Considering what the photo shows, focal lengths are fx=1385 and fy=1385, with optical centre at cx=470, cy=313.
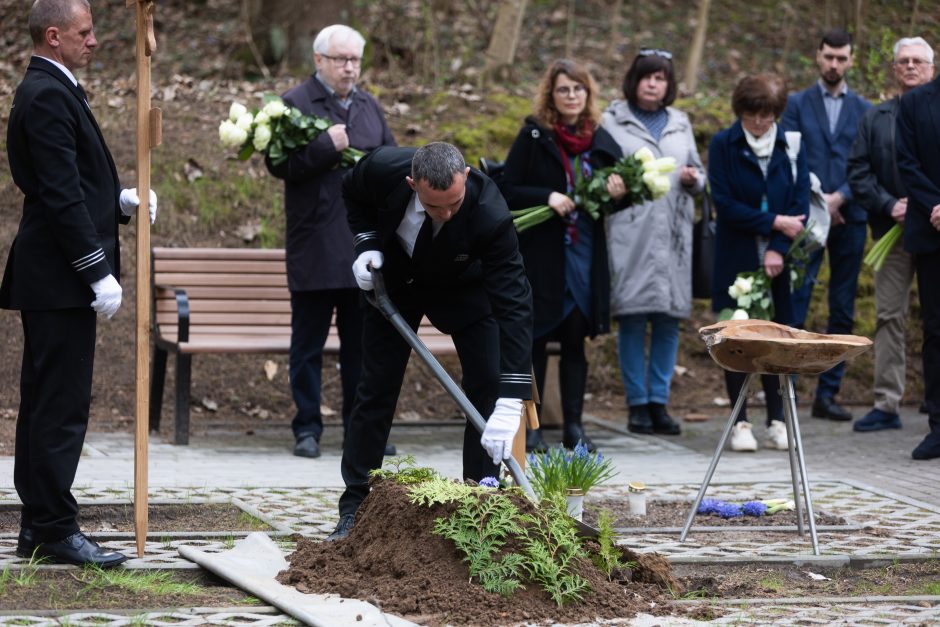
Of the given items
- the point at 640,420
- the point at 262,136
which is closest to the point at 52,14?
the point at 262,136

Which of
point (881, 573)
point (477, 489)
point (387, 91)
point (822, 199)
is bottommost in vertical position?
point (881, 573)

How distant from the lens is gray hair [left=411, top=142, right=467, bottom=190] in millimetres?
5137

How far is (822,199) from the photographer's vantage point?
29.7ft

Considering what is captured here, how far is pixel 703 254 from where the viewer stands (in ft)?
30.5

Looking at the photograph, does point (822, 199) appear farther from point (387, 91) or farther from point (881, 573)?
point (387, 91)

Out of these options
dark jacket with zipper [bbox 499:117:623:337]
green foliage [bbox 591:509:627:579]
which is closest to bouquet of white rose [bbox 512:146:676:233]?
dark jacket with zipper [bbox 499:117:623:337]

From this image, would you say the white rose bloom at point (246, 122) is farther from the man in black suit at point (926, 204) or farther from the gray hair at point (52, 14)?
the man in black suit at point (926, 204)

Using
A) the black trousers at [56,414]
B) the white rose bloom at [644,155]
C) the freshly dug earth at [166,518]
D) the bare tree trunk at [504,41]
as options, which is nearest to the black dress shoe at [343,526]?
the freshly dug earth at [166,518]

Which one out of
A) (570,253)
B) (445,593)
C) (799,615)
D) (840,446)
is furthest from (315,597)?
(840,446)

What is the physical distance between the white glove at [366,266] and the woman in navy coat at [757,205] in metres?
3.63

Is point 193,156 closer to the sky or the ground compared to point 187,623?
closer to the sky

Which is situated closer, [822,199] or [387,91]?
[822,199]

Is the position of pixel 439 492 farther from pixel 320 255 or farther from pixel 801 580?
pixel 320 255

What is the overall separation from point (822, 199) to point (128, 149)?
5630mm
